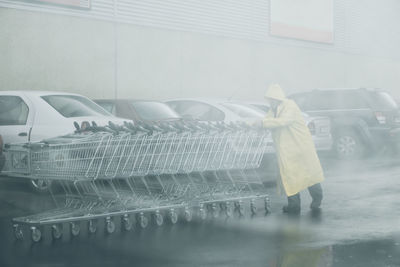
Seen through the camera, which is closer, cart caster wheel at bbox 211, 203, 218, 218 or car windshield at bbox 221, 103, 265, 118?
cart caster wheel at bbox 211, 203, 218, 218

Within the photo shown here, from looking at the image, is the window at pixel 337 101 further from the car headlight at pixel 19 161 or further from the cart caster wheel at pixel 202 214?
the car headlight at pixel 19 161

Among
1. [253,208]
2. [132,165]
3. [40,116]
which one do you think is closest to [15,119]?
[40,116]

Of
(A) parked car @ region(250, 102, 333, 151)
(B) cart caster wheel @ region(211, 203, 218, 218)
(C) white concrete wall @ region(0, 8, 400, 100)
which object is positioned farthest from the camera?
(C) white concrete wall @ region(0, 8, 400, 100)

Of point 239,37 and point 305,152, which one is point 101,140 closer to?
point 305,152

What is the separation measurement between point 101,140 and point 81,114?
317 cm

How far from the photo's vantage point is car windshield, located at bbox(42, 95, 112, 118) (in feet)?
32.3

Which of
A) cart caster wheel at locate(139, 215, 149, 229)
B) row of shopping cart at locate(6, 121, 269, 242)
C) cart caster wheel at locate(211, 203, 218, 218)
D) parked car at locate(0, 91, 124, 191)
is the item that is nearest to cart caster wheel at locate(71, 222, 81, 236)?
row of shopping cart at locate(6, 121, 269, 242)

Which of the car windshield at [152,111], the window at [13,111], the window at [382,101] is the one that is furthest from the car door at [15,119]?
the window at [382,101]

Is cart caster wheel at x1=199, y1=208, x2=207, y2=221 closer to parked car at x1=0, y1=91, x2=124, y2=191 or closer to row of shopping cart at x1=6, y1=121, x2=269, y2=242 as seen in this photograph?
row of shopping cart at x1=6, y1=121, x2=269, y2=242

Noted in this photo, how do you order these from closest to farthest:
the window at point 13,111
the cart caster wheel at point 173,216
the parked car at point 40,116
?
the cart caster wheel at point 173,216 → the parked car at point 40,116 → the window at point 13,111

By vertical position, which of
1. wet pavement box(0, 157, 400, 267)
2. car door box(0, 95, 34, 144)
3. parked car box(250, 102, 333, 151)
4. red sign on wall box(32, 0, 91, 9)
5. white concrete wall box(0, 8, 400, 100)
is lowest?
wet pavement box(0, 157, 400, 267)

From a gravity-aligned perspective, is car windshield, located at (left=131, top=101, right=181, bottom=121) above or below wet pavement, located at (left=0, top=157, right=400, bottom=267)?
above

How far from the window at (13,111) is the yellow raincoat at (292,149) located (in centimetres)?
363

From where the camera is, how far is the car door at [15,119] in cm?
952
